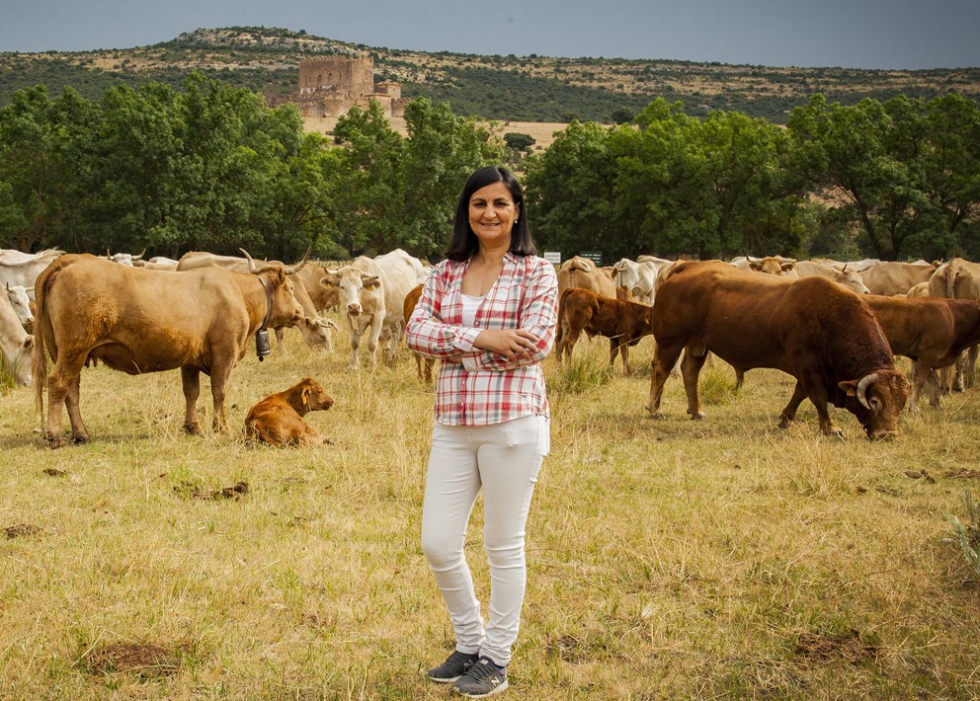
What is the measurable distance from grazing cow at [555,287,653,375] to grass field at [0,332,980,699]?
4612mm

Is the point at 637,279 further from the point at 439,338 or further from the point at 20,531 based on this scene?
the point at 439,338

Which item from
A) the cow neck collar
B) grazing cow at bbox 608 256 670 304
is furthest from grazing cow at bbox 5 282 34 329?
grazing cow at bbox 608 256 670 304

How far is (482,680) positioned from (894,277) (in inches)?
735

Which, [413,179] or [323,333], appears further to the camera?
[413,179]

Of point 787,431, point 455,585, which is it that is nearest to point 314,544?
point 455,585

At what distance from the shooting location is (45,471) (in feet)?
25.1

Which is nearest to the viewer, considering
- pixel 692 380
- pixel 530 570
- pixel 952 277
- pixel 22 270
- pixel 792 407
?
pixel 530 570

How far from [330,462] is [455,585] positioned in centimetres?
424

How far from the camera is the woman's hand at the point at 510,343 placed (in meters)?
3.62

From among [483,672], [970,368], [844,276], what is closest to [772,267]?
[844,276]

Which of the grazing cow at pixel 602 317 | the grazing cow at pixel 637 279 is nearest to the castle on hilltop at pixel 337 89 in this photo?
the grazing cow at pixel 637 279

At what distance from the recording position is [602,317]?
46.2 ft

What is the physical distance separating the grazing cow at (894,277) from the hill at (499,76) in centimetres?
8122

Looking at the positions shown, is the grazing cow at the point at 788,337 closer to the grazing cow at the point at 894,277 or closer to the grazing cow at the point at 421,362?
the grazing cow at the point at 421,362
